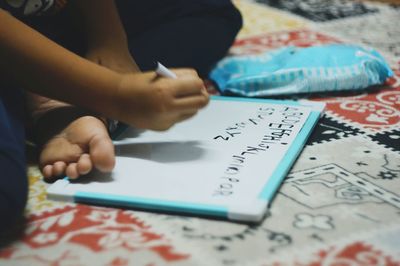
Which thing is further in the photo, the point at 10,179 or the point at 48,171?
the point at 48,171

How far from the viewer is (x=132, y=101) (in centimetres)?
64

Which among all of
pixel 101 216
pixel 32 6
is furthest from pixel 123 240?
pixel 32 6

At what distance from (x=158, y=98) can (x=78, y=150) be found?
0.13 meters

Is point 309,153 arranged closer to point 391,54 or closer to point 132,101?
point 132,101

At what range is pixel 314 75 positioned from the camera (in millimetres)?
965

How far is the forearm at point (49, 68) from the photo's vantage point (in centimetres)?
64

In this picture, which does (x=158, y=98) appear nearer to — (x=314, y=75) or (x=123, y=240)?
(x=123, y=240)

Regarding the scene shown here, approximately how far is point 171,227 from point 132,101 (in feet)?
0.51

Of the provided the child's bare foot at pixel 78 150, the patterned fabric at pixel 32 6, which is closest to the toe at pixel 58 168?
the child's bare foot at pixel 78 150

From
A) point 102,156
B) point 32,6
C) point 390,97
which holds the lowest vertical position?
point 390,97

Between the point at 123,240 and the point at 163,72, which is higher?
the point at 163,72

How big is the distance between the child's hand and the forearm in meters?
0.02

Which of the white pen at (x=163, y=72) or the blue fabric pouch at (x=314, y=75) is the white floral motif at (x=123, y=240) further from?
the blue fabric pouch at (x=314, y=75)

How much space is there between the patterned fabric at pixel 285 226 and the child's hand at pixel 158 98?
4.4 inches
